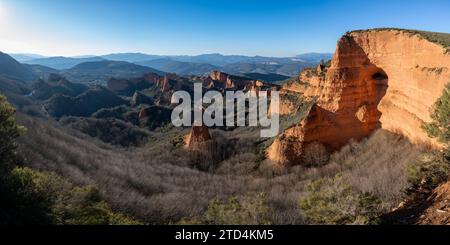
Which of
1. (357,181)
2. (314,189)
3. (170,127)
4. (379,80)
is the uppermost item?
(379,80)

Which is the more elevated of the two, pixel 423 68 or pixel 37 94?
pixel 423 68

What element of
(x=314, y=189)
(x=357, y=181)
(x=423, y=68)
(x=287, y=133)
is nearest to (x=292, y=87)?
(x=287, y=133)

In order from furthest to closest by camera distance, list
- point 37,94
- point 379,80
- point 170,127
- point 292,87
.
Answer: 1. point 37,94
2. point 170,127
3. point 292,87
4. point 379,80

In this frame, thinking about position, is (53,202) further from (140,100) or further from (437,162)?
(140,100)

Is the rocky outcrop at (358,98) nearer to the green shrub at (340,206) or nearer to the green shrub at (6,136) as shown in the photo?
the green shrub at (340,206)

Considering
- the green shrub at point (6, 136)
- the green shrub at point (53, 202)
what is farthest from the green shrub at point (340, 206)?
the green shrub at point (6, 136)

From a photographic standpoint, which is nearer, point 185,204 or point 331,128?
point 185,204

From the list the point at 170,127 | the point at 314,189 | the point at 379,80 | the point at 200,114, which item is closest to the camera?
the point at 314,189

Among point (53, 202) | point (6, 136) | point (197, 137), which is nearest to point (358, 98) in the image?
point (197, 137)

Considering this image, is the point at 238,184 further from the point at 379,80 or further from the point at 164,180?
the point at 379,80
